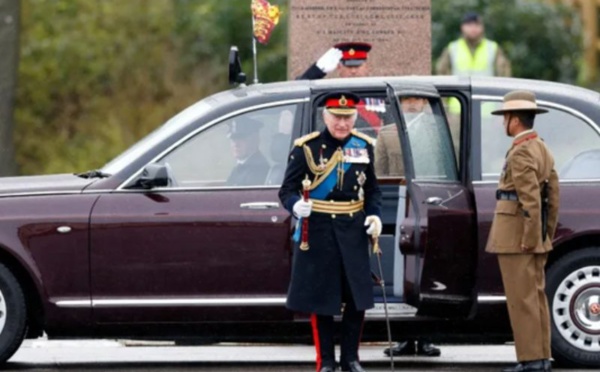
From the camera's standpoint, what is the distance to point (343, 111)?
38.7 ft

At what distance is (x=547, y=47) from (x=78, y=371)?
61.5 ft

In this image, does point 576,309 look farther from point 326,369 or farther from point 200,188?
point 200,188

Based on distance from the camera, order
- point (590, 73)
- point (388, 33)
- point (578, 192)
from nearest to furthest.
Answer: point (578, 192) < point (388, 33) < point (590, 73)

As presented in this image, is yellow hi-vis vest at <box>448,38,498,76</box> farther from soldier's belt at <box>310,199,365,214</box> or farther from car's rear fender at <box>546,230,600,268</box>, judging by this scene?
soldier's belt at <box>310,199,365,214</box>

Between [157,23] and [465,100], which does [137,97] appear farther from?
[465,100]

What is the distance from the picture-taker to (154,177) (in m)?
12.5

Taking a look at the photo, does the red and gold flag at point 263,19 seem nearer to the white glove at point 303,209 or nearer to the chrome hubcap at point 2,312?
the chrome hubcap at point 2,312

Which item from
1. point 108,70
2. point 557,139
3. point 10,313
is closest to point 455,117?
point 557,139

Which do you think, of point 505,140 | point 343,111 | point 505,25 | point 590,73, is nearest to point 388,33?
point 505,140

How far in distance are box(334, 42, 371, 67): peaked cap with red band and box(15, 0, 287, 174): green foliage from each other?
1375 centimetres

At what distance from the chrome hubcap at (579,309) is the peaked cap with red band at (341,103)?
193cm

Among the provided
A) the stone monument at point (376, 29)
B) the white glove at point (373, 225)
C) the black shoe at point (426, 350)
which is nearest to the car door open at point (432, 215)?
the white glove at point (373, 225)

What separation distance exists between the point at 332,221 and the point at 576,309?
1.83 m

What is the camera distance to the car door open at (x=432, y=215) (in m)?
12.2
